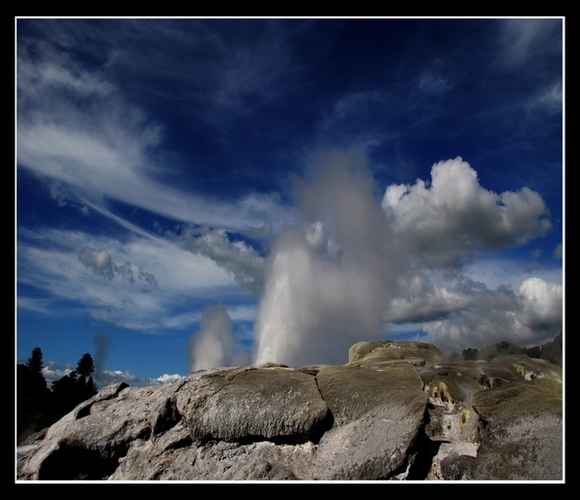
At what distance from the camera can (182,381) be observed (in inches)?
853

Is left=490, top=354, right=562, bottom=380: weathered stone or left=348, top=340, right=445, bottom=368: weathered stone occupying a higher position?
left=348, top=340, right=445, bottom=368: weathered stone

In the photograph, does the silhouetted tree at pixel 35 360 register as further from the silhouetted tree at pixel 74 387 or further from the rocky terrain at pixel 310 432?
the rocky terrain at pixel 310 432

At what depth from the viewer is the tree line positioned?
68.6m

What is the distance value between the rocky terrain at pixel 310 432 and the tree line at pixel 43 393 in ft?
183

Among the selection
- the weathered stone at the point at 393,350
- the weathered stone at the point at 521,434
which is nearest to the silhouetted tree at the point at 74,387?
the weathered stone at the point at 393,350

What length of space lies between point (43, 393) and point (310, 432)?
81.0 meters

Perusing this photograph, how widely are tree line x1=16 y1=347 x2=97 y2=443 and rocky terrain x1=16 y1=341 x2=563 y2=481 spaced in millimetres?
55684

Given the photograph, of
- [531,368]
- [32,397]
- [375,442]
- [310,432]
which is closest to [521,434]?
[375,442]

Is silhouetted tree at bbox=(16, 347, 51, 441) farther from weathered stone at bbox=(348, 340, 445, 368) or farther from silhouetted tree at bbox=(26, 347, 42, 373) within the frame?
weathered stone at bbox=(348, 340, 445, 368)

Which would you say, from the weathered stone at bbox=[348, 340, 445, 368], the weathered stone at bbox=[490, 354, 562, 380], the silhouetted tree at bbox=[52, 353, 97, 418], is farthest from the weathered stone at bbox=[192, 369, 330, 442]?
the silhouetted tree at bbox=[52, 353, 97, 418]
